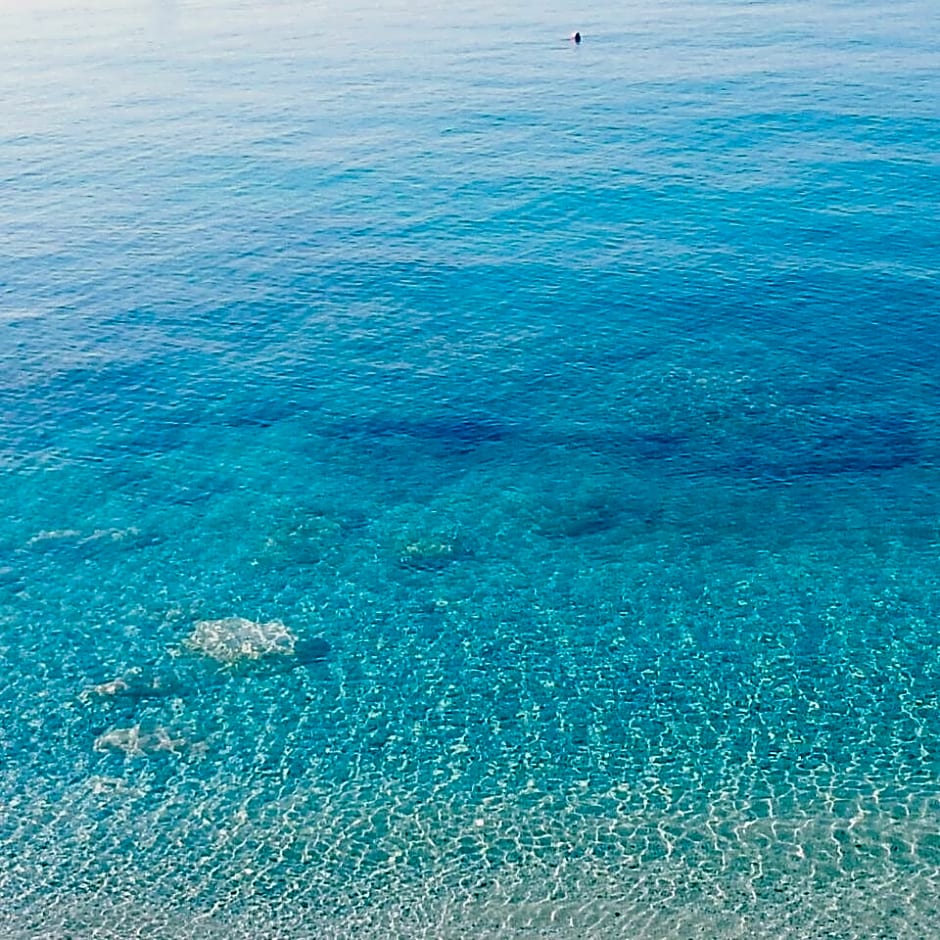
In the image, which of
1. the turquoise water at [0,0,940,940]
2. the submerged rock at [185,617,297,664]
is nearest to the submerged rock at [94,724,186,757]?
the turquoise water at [0,0,940,940]

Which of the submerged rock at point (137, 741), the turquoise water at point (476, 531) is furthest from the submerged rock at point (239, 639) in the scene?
the submerged rock at point (137, 741)

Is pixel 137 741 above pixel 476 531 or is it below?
below

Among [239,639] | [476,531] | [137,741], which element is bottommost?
[137,741]

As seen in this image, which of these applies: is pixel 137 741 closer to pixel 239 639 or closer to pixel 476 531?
pixel 239 639

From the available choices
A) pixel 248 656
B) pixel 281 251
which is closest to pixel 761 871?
pixel 248 656

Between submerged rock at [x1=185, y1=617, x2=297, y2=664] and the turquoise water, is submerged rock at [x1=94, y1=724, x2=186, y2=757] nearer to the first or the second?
the turquoise water

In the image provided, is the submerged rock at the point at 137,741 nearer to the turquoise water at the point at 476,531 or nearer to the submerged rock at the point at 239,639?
the turquoise water at the point at 476,531

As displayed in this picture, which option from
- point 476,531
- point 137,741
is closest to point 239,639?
point 137,741
